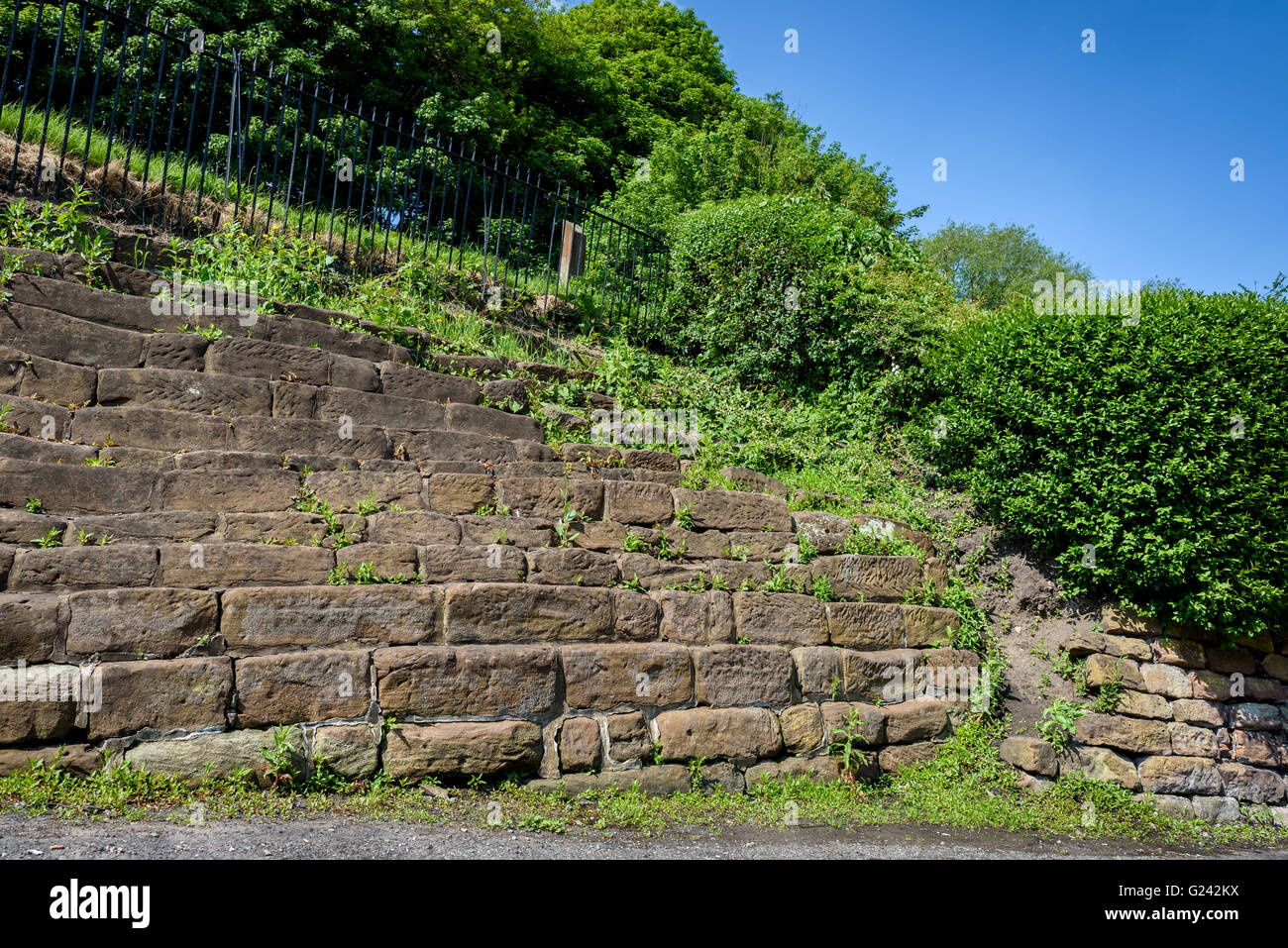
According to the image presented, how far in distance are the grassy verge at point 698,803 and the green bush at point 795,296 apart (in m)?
4.31

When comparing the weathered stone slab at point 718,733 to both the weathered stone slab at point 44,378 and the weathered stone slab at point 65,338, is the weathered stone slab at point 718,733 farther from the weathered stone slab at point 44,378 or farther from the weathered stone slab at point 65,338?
the weathered stone slab at point 65,338

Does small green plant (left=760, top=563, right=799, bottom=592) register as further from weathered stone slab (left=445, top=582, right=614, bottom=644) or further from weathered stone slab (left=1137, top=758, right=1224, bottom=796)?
weathered stone slab (left=1137, top=758, right=1224, bottom=796)

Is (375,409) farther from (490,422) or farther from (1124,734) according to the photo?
(1124,734)

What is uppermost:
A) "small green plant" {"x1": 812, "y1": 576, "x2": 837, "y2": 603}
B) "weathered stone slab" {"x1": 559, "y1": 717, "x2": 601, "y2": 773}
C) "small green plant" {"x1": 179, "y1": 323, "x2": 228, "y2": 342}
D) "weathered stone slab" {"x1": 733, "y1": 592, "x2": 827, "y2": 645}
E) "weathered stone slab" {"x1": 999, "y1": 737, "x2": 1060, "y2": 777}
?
"small green plant" {"x1": 179, "y1": 323, "x2": 228, "y2": 342}

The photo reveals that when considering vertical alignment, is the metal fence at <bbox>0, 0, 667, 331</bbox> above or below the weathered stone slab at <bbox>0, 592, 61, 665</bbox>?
above

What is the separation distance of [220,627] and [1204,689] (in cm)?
642

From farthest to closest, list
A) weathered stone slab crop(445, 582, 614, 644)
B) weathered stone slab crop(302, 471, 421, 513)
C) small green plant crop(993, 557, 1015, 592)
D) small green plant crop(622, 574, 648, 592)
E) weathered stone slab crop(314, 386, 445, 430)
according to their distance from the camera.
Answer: small green plant crop(993, 557, 1015, 592)
weathered stone slab crop(314, 386, 445, 430)
small green plant crop(622, 574, 648, 592)
weathered stone slab crop(302, 471, 421, 513)
weathered stone slab crop(445, 582, 614, 644)

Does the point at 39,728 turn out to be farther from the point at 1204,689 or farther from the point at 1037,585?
the point at 1204,689

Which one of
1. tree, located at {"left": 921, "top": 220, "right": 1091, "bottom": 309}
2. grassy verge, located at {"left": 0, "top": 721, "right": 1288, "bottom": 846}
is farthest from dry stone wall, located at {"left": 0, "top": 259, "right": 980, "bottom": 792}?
tree, located at {"left": 921, "top": 220, "right": 1091, "bottom": 309}

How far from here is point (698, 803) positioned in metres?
4.50

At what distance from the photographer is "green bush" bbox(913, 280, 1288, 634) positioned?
221 inches

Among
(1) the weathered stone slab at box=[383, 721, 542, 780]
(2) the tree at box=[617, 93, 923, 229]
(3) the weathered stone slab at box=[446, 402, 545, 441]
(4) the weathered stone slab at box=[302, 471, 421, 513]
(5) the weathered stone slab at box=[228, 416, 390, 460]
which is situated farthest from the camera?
(2) the tree at box=[617, 93, 923, 229]

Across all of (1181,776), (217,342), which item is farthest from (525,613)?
(1181,776)

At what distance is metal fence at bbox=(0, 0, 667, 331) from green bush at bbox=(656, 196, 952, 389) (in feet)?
2.39
